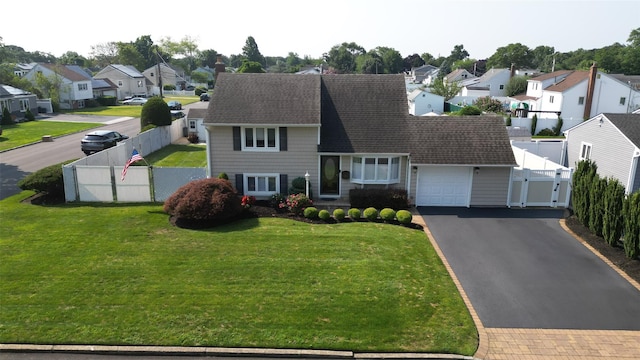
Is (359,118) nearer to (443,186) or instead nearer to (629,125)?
(443,186)

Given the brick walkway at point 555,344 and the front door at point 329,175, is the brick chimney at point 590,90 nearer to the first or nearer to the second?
the front door at point 329,175

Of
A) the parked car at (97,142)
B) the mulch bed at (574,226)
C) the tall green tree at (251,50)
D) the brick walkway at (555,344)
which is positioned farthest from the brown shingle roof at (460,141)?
the tall green tree at (251,50)

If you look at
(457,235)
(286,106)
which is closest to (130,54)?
(286,106)

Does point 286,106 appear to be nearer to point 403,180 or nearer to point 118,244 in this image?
point 403,180

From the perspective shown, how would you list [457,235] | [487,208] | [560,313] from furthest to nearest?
1. [487,208]
2. [457,235]
3. [560,313]

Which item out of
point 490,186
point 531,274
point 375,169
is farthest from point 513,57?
point 531,274

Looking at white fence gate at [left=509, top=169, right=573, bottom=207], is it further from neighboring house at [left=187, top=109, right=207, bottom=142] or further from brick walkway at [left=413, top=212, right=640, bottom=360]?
neighboring house at [left=187, top=109, right=207, bottom=142]

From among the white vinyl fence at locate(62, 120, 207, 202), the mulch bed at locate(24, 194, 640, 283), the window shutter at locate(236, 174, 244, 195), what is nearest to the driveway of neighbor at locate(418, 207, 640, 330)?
the mulch bed at locate(24, 194, 640, 283)
